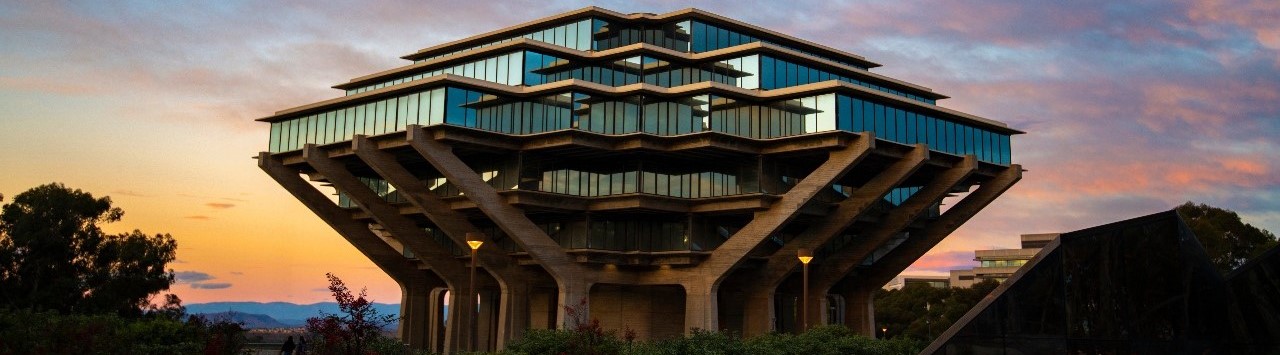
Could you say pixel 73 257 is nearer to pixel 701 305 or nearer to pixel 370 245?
pixel 370 245

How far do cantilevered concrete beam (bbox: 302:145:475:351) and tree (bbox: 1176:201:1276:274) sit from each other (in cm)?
4500

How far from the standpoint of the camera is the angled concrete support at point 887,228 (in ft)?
209

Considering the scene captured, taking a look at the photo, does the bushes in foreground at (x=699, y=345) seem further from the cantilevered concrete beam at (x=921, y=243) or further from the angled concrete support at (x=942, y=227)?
the cantilevered concrete beam at (x=921, y=243)

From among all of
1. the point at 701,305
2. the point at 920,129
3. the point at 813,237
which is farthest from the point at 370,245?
the point at 920,129

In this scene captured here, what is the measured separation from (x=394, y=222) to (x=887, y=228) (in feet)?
89.7

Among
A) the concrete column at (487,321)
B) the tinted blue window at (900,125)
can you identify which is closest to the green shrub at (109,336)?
the tinted blue window at (900,125)

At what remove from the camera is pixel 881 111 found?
60.3 meters

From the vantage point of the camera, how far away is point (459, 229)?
6178cm

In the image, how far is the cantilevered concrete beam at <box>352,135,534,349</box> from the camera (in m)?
58.9

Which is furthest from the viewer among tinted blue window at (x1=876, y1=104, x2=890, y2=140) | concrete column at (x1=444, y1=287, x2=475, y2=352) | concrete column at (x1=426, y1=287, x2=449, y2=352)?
concrete column at (x1=426, y1=287, x2=449, y2=352)

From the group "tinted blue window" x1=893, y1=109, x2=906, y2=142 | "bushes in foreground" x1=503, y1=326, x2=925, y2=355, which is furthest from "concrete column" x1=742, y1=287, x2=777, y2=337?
"bushes in foreground" x1=503, y1=326, x2=925, y2=355

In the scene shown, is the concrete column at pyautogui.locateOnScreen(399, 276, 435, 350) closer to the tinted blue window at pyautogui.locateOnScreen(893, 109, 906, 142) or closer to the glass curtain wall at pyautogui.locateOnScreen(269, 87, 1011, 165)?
the glass curtain wall at pyautogui.locateOnScreen(269, 87, 1011, 165)


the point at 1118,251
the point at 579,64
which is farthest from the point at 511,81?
the point at 1118,251

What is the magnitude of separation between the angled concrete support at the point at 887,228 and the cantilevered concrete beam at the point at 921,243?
160 centimetres
